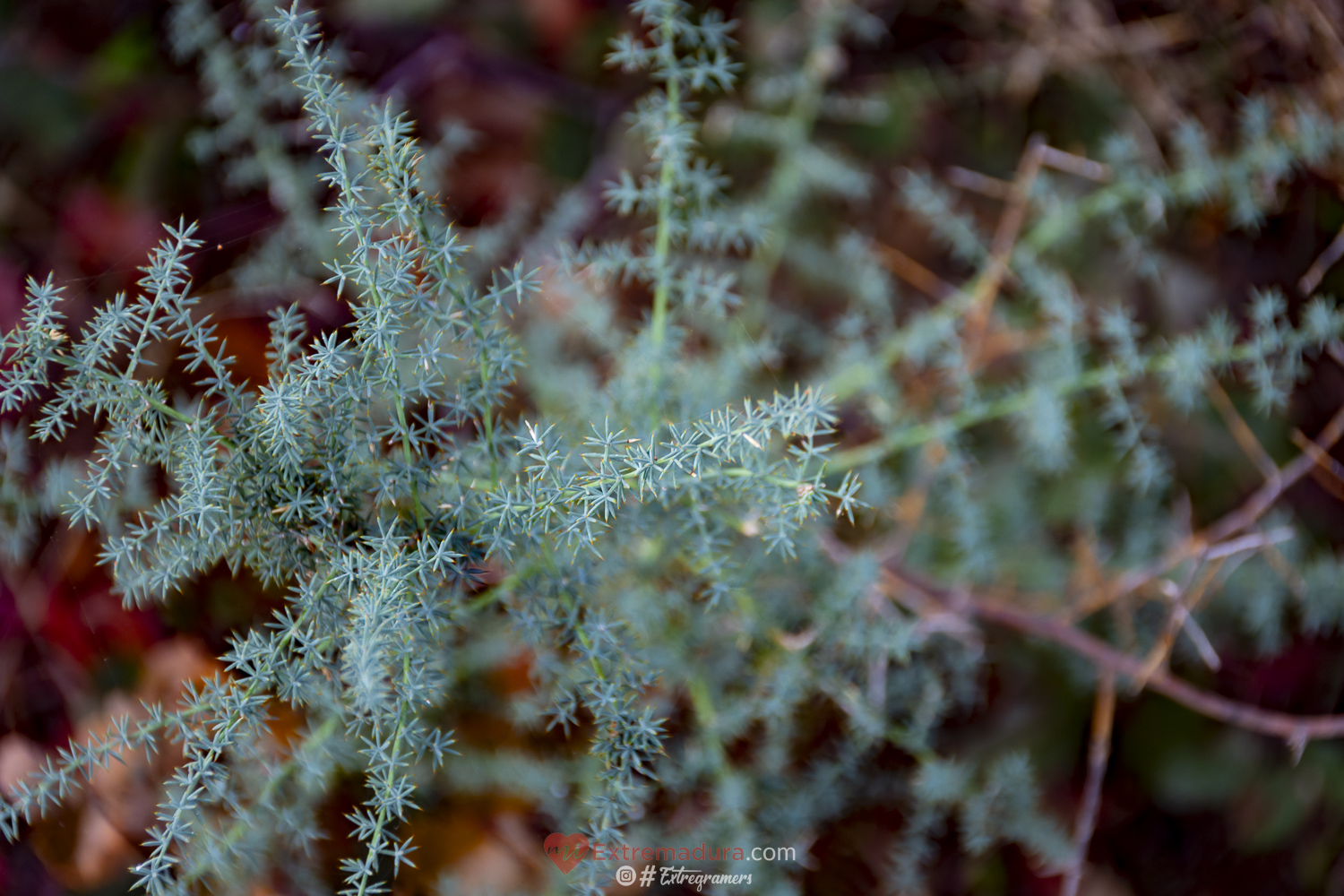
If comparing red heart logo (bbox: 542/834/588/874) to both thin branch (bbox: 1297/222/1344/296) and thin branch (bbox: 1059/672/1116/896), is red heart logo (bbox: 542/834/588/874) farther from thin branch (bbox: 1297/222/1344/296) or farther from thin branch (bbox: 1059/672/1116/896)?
thin branch (bbox: 1297/222/1344/296)

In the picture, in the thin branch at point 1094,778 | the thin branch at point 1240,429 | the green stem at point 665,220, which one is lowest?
the thin branch at point 1094,778

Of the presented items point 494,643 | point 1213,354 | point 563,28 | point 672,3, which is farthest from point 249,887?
point 563,28

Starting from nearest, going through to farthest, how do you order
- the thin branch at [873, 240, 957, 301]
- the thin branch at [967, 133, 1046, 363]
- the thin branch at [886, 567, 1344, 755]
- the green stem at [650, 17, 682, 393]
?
the green stem at [650, 17, 682, 393]
the thin branch at [886, 567, 1344, 755]
the thin branch at [967, 133, 1046, 363]
the thin branch at [873, 240, 957, 301]

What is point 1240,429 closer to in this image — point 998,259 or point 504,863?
point 998,259

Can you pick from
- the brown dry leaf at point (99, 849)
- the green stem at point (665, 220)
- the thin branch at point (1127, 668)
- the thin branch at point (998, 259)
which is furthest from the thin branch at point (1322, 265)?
the brown dry leaf at point (99, 849)

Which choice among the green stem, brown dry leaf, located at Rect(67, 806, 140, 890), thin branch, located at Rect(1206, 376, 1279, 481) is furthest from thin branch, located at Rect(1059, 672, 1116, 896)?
brown dry leaf, located at Rect(67, 806, 140, 890)

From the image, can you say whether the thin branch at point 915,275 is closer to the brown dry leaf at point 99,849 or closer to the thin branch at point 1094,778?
the thin branch at point 1094,778
